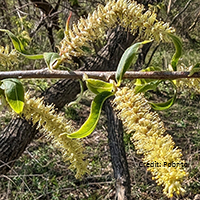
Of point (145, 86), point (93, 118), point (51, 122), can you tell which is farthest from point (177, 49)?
point (51, 122)

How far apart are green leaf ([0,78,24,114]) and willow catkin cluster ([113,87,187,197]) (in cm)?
33

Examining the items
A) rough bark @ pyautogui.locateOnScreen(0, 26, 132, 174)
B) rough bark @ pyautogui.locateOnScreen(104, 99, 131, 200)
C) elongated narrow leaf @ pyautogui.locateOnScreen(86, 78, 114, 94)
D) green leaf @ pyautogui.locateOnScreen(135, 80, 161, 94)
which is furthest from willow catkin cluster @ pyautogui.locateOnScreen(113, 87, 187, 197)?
rough bark @ pyautogui.locateOnScreen(104, 99, 131, 200)

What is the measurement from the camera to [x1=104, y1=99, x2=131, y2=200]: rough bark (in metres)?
2.84

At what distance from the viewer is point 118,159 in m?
3.06

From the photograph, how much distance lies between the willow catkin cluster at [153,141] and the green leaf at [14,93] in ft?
1.08

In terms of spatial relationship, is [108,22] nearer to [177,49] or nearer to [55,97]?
[177,49]

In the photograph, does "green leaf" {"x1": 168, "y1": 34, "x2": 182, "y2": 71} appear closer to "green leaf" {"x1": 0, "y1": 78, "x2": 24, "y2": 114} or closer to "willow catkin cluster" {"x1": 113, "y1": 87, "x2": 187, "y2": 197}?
"willow catkin cluster" {"x1": 113, "y1": 87, "x2": 187, "y2": 197}

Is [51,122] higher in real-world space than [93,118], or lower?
lower

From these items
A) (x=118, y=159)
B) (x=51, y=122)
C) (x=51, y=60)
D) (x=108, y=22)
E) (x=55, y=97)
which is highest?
(x=108, y=22)

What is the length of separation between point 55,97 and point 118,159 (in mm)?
1025

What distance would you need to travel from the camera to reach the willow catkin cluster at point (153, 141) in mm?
625

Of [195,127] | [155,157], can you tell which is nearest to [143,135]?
[155,157]

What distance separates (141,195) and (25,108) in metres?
2.66

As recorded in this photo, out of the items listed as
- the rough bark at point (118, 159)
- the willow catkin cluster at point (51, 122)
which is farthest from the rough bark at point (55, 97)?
the willow catkin cluster at point (51, 122)
